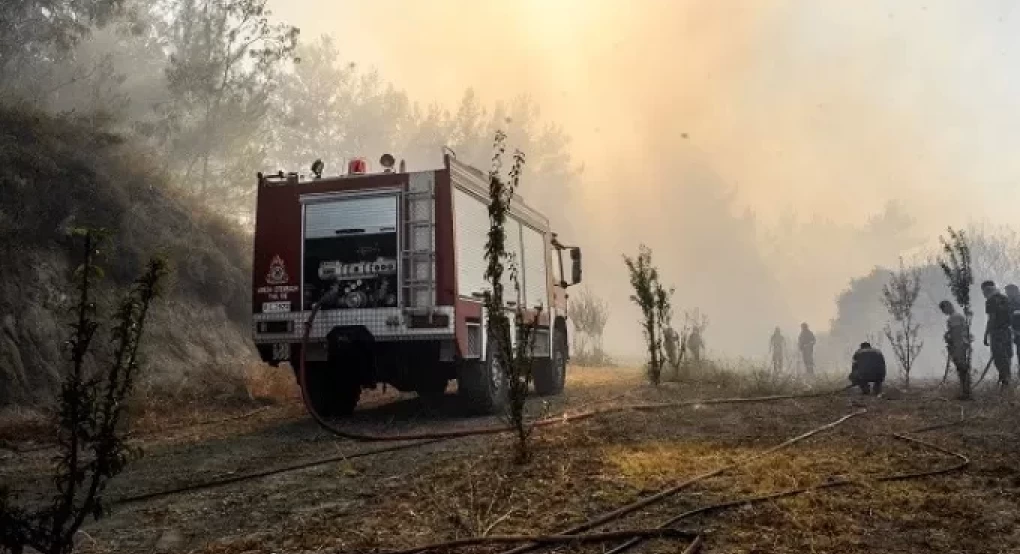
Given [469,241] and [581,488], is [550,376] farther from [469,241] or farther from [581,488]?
[581,488]

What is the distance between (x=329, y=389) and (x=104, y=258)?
20.4 ft

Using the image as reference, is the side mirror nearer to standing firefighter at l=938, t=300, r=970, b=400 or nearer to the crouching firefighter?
the crouching firefighter

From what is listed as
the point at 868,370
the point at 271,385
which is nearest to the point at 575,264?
the point at 868,370

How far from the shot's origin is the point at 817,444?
6637 millimetres

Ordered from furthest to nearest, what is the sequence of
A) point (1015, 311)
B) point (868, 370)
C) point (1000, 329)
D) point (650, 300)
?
point (1015, 311)
point (650, 300)
point (1000, 329)
point (868, 370)

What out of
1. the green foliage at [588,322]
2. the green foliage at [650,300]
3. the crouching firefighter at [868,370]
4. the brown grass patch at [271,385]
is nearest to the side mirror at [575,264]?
the green foliage at [650,300]

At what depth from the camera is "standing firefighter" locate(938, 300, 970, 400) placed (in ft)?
35.2

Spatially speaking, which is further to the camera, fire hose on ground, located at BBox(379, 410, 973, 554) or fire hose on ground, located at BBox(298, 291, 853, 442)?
fire hose on ground, located at BBox(298, 291, 853, 442)

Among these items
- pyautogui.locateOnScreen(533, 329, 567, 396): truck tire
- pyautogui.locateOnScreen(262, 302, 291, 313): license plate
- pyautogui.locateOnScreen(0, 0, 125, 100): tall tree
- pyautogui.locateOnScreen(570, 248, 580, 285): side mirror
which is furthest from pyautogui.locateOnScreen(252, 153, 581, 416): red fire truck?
pyautogui.locateOnScreen(0, 0, 125, 100): tall tree

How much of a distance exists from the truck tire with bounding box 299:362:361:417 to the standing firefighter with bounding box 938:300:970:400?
9.81 meters

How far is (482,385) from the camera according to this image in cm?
957

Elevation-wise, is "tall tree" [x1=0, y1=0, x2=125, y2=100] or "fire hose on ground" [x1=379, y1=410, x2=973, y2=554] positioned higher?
"tall tree" [x1=0, y1=0, x2=125, y2=100]

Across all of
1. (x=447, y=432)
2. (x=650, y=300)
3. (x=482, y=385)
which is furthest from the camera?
(x=650, y=300)

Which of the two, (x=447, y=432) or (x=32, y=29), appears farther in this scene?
(x=32, y=29)
